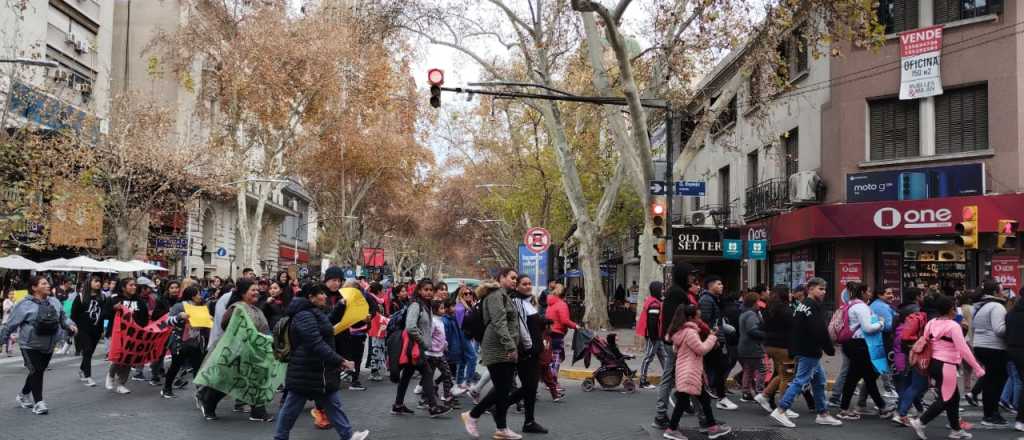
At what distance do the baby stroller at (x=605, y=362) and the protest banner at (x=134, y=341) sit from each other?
573 cm

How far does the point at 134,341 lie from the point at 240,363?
10.4 ft

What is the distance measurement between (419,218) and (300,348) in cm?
5263

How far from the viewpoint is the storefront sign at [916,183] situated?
19391 millimetres

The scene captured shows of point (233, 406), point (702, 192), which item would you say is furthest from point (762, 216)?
point (233, 406)

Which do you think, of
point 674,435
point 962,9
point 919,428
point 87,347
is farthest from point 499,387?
point 962,9

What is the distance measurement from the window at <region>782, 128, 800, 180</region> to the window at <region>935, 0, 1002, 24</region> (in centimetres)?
480

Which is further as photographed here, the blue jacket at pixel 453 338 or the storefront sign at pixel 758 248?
the storefront sign at pixel 758 248

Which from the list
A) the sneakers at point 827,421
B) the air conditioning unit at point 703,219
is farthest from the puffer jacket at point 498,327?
the air conditioning unit at point 703,219

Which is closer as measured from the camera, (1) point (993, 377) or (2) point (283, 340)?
(2) point (283, 340)

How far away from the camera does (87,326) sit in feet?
44.9

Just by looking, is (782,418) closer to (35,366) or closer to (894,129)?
(35,366)

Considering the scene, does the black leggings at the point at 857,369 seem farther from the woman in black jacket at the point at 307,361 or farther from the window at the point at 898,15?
the window at the point at 898,15

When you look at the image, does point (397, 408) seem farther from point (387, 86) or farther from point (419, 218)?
point (419, 218)

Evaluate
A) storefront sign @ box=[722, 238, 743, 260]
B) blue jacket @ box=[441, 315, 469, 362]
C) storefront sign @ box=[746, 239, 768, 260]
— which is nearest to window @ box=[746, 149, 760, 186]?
storefront sign @ box=[722, 238, 743, 260]
